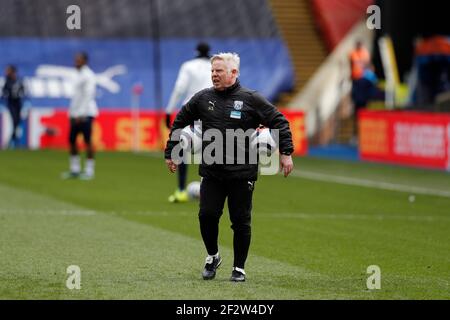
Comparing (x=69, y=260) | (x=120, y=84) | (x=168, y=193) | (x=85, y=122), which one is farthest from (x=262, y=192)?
(x=120, y=84)

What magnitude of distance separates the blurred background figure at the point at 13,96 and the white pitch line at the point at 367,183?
9.71 m

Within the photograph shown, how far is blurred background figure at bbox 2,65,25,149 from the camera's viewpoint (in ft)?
111

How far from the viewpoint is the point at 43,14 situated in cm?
3619

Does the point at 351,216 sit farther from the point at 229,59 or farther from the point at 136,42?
the point at 136,42

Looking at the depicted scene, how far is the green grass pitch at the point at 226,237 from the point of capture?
11305 millimetres

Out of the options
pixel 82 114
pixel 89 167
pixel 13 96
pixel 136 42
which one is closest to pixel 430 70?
pixel 136 42

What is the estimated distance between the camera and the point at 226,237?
51.0 feet

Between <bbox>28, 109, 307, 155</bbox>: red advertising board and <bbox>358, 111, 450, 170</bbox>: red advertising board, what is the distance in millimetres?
5917

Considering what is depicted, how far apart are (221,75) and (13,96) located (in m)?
23.4

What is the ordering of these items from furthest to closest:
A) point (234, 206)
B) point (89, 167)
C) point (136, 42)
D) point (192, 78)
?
1. point (136, 42)
2. point (89, 167)
3. point (192, 78)
4. point (234, 206)

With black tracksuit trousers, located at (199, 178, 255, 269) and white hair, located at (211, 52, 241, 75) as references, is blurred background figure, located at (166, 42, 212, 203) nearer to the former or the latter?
black tracksuit trousers, located at (199, 178, 255, 269)

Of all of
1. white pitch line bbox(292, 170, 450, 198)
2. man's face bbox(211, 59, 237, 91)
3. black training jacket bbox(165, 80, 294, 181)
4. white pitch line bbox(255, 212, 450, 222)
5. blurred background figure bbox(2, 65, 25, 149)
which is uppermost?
man's face bbox(211, 59, 237, 91)

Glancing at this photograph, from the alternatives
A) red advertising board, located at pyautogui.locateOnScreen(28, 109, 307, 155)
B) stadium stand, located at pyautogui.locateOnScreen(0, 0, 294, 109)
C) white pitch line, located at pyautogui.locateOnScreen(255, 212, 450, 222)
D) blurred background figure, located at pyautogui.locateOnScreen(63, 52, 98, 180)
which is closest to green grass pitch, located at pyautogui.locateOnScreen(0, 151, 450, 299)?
white pitch line, located at pyautogui.locateOnScreen(255, 212, 450, 222)

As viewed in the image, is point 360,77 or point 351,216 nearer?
point 351,216
